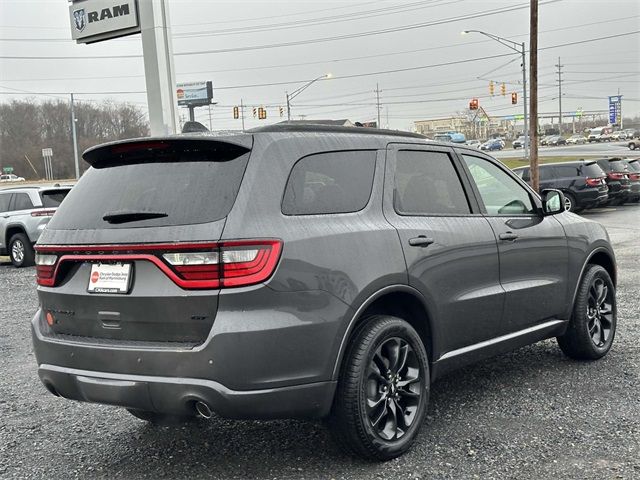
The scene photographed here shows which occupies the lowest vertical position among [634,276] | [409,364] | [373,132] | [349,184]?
[634,276]

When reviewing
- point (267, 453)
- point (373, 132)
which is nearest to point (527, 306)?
point (373, 132)

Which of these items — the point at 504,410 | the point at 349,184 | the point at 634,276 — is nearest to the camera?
the point at 349,184

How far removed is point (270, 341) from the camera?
3.28 metres

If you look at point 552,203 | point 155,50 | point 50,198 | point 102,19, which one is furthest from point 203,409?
point 102,19

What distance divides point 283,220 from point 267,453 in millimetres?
1419

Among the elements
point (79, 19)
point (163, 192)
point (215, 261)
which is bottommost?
point (215, 261)

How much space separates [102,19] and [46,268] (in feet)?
63.8

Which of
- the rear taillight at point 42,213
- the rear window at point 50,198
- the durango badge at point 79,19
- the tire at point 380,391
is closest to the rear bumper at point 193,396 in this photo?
the tire at point 380,391

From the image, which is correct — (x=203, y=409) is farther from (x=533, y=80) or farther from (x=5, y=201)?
(x=533, y=80)

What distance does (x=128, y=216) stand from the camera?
3547 mm

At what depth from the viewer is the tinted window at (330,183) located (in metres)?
3.61

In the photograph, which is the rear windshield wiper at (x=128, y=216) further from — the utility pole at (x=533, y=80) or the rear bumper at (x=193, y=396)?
the utility pole at (x=533, y=80)

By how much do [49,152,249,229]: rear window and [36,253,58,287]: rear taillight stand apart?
175 millimetres

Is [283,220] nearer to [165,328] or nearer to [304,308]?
[304,308]
